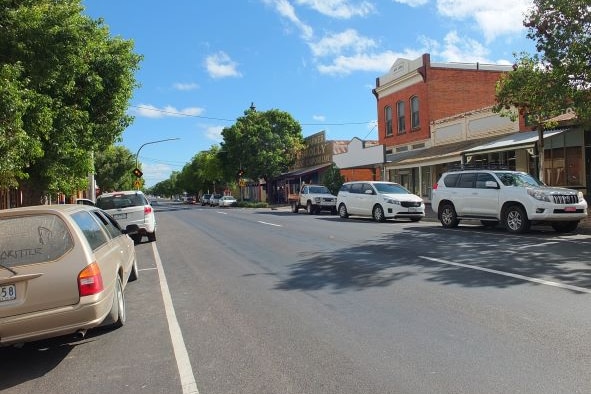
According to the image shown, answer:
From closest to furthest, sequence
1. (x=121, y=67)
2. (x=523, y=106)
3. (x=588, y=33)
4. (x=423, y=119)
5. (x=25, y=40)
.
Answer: (x=25, y=40) < (x=121, y=67) < (x=588, y=33) < (x=523, y=106) < (x=423, y=119)

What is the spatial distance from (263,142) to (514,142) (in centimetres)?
3418

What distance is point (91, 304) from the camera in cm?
500

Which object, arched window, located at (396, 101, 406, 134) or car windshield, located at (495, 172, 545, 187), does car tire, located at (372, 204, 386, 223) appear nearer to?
car windshield, located at (495, 172, 545, 187)

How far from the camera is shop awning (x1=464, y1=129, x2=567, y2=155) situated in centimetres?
1962

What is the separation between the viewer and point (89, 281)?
16.5 feet

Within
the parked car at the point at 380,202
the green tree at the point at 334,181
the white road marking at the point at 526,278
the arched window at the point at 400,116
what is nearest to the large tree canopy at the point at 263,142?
the green tree at the point at 334,181

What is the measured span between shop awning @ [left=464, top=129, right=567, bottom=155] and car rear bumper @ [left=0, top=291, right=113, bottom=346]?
59.5 ft

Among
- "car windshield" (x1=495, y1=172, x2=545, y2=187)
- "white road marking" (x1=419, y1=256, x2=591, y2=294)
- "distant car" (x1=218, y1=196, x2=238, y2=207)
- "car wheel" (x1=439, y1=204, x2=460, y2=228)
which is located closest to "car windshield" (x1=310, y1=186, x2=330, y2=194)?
"car wheel" (x1=439, y1=204, x2=460, y2=228)

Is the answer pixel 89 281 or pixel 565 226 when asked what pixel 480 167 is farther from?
pixel 89 281

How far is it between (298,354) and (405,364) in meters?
0.99

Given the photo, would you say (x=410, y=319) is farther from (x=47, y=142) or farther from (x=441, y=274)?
(x=47, y=142)

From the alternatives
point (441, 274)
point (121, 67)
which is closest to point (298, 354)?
point (441, 274)

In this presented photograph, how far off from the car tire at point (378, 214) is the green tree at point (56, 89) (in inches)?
419

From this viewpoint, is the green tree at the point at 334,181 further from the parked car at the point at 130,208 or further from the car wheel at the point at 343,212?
the parked car at the point at 130,208
